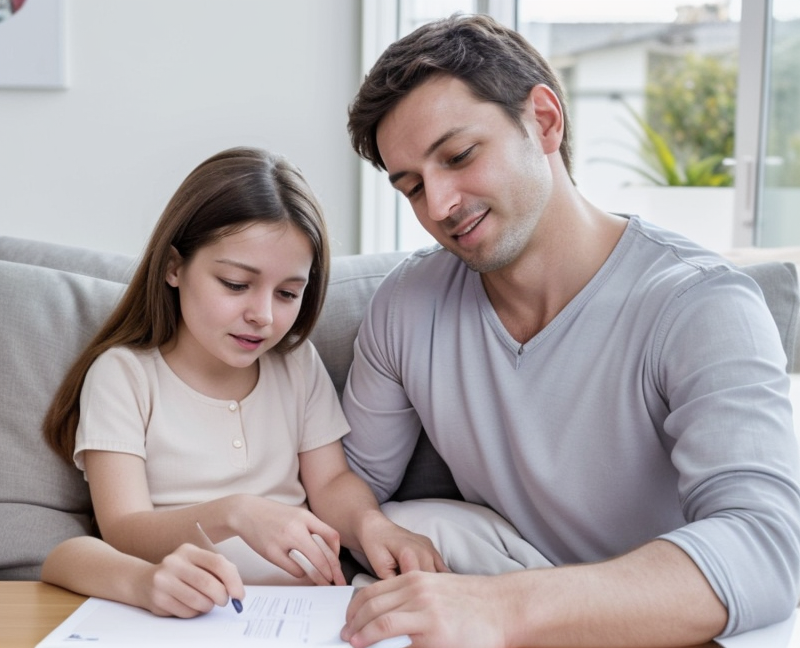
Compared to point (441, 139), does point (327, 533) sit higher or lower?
lower

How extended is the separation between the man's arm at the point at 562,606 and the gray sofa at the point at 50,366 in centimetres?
64

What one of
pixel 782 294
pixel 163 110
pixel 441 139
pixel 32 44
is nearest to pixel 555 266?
pixel 441 139

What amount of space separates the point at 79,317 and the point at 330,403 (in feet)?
1.37

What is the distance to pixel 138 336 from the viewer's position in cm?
155

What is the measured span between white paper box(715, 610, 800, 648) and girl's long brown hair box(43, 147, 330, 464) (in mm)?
Result: 813

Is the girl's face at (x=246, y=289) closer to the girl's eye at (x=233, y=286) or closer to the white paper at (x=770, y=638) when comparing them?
the girl's eye at (x=233, y=286)

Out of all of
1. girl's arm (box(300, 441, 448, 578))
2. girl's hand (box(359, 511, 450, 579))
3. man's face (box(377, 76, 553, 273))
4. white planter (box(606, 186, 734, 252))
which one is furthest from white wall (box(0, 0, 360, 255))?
white planter (box(606, 186, 734, 252))

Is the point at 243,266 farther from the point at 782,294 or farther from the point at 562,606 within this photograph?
the point at 782,294

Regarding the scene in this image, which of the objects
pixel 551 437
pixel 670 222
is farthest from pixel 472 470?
pixel 670 222

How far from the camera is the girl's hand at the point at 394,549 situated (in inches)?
50.3

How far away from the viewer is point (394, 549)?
52.1 inches

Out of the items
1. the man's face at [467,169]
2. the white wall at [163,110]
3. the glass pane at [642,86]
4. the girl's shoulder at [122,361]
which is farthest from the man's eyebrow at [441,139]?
the glass pane at [642,86]

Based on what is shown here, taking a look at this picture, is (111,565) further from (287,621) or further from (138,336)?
(138,336)

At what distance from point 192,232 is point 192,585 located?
607mm
